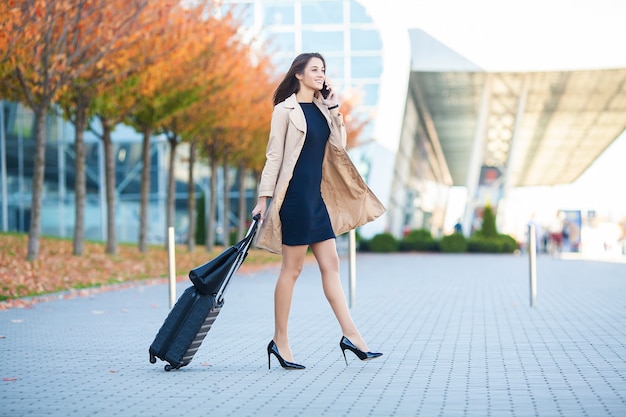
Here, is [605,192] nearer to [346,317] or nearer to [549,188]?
[549,188]

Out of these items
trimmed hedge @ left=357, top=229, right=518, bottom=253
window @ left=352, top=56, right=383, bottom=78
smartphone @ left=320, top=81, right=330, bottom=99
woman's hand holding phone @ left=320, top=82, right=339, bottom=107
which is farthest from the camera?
window @ left=352, top=56, right=383, bottom=78

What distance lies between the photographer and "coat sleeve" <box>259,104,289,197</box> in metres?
6.34

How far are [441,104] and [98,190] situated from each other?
17944mm

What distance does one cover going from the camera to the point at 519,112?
47.5m

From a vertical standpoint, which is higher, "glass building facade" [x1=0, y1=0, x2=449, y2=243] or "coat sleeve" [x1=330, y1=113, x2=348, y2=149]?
"glass building facade" [x1=0, y1=0, x2=449, y2=243]

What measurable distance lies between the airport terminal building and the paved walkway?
29.3m

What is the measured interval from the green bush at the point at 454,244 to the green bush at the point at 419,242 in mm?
789

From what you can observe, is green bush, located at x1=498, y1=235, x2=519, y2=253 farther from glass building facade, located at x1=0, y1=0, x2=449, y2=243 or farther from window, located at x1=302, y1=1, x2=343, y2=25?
window, located at x1=302, y1=1, x2=343, y2=25

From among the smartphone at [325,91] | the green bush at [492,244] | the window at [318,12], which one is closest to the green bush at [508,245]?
the green bush at [492,244]

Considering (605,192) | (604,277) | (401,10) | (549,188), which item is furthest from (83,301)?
(549,188)

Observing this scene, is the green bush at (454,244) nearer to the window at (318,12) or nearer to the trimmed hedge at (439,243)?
the trimmed hedge at (439,243)

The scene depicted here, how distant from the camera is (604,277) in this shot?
758 inches

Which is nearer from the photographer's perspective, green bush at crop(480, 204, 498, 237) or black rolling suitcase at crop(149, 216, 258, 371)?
black rolling suitcase at crop(149, 216, 258, 371)

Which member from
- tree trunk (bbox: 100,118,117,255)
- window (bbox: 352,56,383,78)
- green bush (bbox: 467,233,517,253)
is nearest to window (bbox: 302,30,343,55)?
window (bbox: 352,56,383,78)
